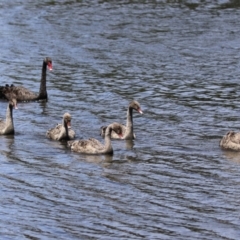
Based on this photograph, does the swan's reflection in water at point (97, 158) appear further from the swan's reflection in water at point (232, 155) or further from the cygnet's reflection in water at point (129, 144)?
the swan's reflection in water at point (232, 155)

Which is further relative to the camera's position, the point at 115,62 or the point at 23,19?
the point at 23,19

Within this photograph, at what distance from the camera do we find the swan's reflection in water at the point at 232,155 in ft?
46.0

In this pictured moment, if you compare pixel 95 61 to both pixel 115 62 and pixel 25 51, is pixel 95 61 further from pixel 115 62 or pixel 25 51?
pixel 25 51

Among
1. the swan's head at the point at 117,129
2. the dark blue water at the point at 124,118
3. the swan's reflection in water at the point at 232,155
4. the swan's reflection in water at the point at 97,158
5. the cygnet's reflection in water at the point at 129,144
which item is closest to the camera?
the dark blue water at the point at 124,118

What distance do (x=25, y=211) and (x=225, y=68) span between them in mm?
11928

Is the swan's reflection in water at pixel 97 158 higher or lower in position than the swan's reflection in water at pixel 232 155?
higher

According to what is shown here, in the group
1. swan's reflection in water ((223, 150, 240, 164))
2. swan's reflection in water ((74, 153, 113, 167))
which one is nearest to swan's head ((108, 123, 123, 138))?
swan's reflection in water ((74, 153, 113, 167))

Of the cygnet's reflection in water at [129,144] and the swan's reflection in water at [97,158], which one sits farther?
the cygnet's reflection in water at [129,144]

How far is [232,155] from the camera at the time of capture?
46.9 feet

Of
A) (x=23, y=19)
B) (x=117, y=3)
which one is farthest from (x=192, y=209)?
(x=117, y=3)

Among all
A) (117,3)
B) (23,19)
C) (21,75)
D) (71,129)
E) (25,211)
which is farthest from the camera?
(117,3)

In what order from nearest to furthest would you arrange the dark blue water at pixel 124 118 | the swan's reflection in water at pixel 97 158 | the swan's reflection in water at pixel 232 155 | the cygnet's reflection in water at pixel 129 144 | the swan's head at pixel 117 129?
the dark blue water at pixel 124 118
the swan's reflection in water at pixel 97 158
the swan's reflection in water at pixel 232 155
the swan's head at pixel 117 129
the cygnet's reflection in water at pixel 129 144

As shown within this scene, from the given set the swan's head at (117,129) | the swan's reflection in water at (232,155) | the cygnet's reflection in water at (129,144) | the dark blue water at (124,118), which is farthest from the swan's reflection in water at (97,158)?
the swan's reflection in water at (232,155)

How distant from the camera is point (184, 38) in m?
26.6
